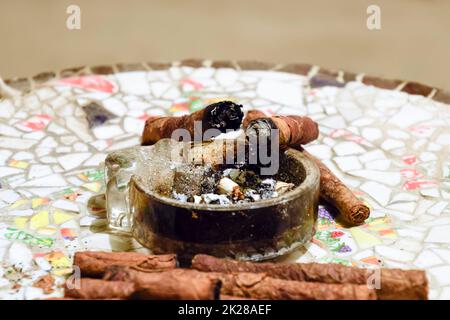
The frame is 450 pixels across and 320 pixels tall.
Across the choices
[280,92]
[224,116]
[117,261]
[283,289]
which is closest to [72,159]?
[224,116]

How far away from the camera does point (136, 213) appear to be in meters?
2.32

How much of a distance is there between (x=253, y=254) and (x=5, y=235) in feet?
2.69

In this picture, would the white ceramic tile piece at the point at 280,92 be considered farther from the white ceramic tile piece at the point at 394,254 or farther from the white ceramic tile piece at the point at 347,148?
the white ceramic tile piece at the point at 394,254

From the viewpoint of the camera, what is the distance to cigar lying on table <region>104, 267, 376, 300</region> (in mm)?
1968

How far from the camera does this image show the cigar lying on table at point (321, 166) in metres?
2.49

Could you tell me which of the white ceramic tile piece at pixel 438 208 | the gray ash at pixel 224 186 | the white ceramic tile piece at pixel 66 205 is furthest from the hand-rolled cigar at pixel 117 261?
the white ceramic tile piece at pixel 438 208

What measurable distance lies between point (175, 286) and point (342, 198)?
0.80 m

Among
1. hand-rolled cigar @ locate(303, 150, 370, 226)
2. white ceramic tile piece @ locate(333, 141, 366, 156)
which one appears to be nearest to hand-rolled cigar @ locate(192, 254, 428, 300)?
hand-rolled cigar @ locate(303, 150, 370, 226)

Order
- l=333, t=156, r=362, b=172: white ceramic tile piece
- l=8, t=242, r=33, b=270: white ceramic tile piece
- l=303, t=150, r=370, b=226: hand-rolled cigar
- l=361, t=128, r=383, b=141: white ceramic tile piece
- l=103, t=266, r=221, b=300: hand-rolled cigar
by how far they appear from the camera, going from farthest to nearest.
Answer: l=361, t=128, r=383, b=141: white ceramic tile piece
l=333, t=156, r=362, b=172: white ceramic tile piece
l=303, t=150, r=370, b=226: hand-rolled cigar
l=8, t=242, r=33, b=270: white ceramic tile piece
l=103, t=266, r=221, b=300: hand-rolled cigar

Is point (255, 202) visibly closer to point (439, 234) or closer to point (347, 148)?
point (439, 234)

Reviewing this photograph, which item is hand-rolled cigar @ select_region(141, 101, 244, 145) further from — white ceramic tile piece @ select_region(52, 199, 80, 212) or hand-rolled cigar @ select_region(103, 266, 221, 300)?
hand-rolled cigar @ select_region(103, 266, 221, 300)

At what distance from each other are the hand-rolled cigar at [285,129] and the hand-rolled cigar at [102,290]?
0.74 meters
